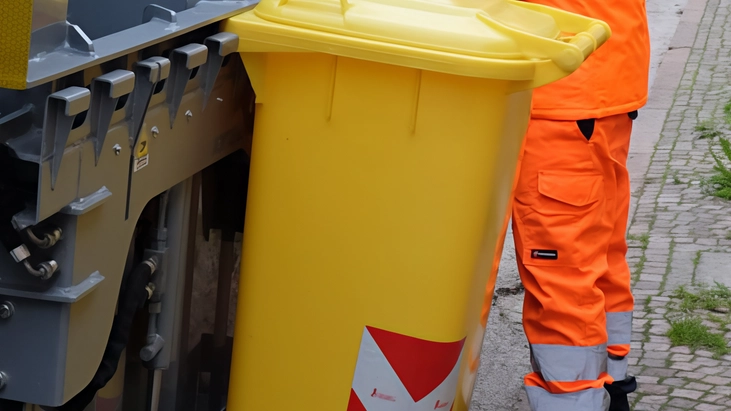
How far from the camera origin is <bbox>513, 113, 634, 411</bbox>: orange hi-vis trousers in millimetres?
2555

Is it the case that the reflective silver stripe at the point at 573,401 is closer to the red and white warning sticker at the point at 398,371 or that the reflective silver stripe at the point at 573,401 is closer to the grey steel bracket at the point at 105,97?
the red and white warning sticker at the point at 398,371

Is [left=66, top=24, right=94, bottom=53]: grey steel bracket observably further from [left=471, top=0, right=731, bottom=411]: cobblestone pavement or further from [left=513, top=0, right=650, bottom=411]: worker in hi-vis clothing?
[left=471, top=0, right=731, bottom=411]: cobblestone pavement

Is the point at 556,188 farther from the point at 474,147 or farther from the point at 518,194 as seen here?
the point at 474,147

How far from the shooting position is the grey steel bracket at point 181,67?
1861 mm

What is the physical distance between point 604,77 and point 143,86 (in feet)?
4.37

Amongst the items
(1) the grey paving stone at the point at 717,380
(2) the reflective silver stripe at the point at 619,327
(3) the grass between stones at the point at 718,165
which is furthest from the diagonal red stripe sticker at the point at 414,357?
(3) the grass between stones at the point at 718,165

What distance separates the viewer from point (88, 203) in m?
1.66

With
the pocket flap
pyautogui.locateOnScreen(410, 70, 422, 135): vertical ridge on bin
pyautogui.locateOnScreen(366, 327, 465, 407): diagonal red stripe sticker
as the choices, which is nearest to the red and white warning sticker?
→ pyautogui.locateOnScreen(366, 327, 465, 407): diagonal red stripe sticker

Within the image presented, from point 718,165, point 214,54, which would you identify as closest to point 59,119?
point 214,54

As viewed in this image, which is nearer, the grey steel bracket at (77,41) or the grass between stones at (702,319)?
the grey steel bracket at (77,41)

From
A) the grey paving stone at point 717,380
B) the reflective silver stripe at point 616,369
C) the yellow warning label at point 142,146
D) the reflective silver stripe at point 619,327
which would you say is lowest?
the grey paving stone at point 717,380

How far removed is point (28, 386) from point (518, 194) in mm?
1352

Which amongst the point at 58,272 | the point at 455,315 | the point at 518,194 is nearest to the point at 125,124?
the point at 58,272

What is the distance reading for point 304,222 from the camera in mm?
2129
